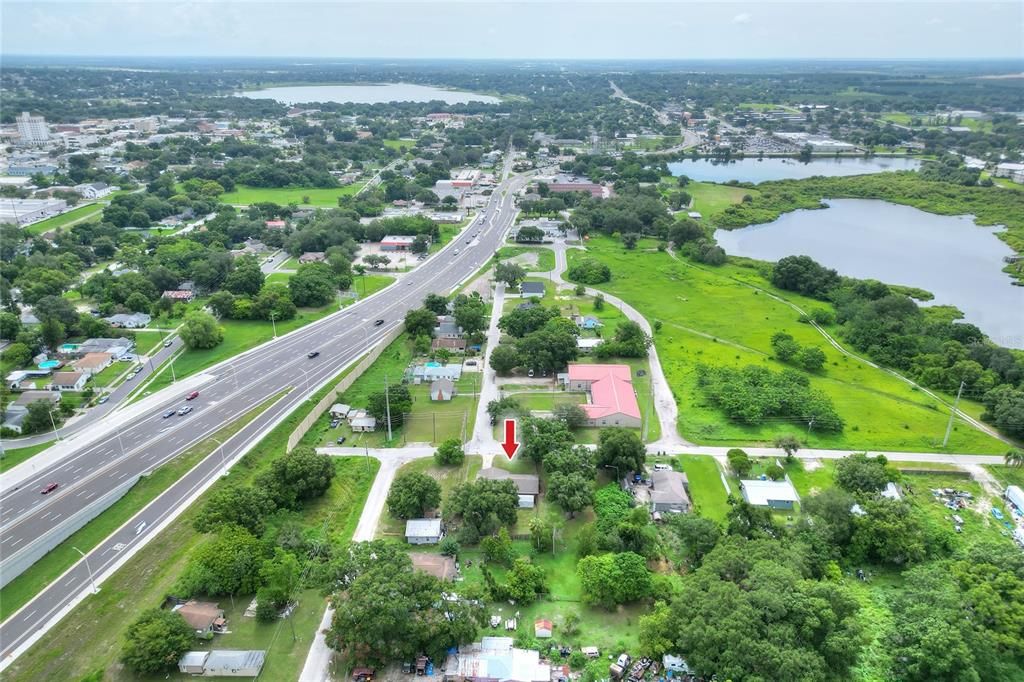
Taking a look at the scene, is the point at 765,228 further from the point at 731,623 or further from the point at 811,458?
the point at 731,623

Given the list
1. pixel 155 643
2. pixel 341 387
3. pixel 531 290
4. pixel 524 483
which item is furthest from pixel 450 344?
pixel 155 643

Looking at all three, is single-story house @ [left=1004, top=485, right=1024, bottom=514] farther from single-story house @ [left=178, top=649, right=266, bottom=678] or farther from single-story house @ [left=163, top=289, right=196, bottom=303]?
single-story house @ [left=163, top=289, right=196, bottom=303]

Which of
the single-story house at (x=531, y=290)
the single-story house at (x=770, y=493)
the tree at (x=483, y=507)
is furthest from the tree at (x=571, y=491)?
the single-story house at (x=531, y=290)

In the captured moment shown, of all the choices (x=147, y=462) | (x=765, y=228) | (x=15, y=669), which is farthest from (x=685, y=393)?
(x=765, y=228)

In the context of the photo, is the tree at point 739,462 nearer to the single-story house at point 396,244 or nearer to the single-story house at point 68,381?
the single-story house at point 68,381

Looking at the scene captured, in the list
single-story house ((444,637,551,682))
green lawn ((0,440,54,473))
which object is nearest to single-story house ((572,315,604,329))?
single-story house ((444,637,551,682))

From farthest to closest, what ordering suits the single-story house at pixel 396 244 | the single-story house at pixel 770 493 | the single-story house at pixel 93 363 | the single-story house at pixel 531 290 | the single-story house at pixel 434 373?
the single-story house at pixel 396 244, the single-story house at pixel 531 290, the single-story house at pixel 93 363, the single-story house at pixel 434 373, the single-story house at pixel 770 493
